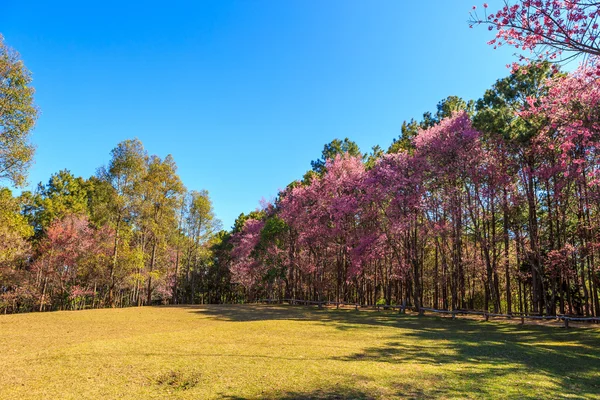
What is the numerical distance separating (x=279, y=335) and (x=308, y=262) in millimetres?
22205

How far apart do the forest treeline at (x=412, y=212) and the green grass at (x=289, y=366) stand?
5.95 metres

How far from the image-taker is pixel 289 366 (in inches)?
287

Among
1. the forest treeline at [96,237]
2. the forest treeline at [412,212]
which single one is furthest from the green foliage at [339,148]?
the forest treeline at [96,237]

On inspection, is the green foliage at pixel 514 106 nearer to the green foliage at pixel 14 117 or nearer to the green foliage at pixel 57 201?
the green foliage at pixel 14 117

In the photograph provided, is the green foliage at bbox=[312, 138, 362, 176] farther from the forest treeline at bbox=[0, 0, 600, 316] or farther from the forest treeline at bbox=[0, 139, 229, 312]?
the forest treeline at bbox=[0, 139, 229, 312]

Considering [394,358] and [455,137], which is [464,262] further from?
[394,358]

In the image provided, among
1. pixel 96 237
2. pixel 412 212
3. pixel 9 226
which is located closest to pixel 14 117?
pixel 9 226

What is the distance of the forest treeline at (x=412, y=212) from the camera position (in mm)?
15383

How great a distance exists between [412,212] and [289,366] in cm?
1760

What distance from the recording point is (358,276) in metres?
28.3

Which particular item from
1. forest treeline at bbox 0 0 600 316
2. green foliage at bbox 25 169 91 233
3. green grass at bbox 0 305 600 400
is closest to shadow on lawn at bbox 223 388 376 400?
green grass at bbox 0 305 600 400

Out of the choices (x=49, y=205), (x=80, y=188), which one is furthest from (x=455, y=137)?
(x=80, y=188)

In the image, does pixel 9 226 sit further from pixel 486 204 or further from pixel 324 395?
pixel 486 204

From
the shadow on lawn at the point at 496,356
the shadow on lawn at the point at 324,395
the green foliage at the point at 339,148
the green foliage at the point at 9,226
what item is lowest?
the shadow on lawn at the point at 496,356
